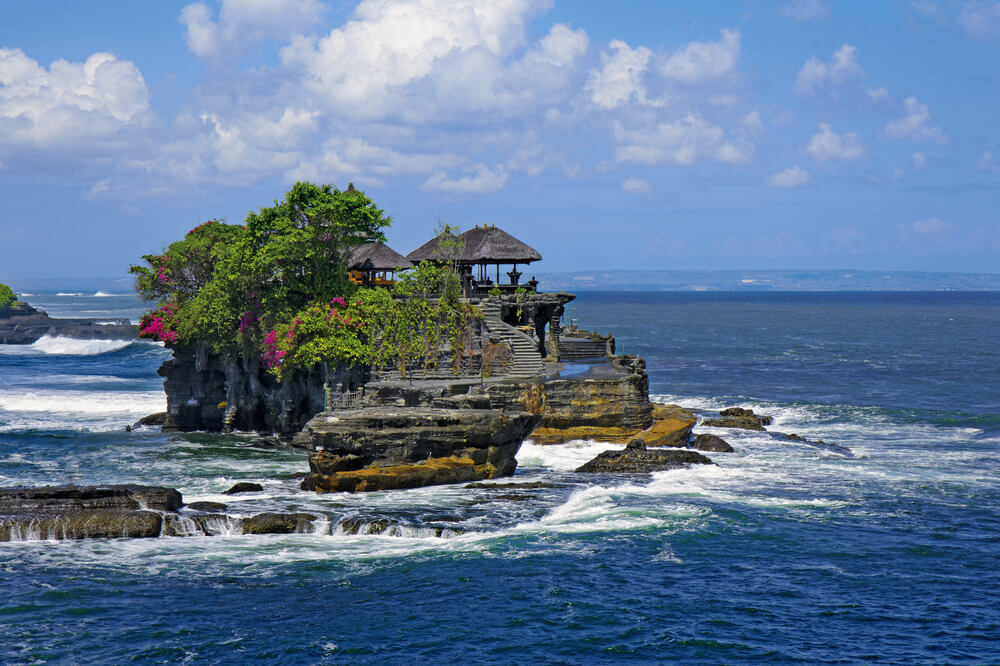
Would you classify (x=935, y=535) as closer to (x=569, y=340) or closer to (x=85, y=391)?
(x=569, y=340)

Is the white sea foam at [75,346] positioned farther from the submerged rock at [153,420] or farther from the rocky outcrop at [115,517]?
the rocky outcrop at [115,517]

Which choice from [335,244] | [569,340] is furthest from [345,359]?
[569,340]

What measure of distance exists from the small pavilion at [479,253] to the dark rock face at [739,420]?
1530 centimetres

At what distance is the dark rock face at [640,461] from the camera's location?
39.7 m

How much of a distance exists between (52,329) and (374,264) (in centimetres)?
8706

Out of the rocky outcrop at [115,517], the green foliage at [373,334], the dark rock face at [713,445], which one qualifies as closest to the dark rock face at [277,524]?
the rocky outcrop at [115,517]

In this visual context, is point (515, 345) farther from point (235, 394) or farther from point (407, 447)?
point (235, 394)

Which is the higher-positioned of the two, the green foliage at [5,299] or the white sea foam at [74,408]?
the green foliage at [5,299]

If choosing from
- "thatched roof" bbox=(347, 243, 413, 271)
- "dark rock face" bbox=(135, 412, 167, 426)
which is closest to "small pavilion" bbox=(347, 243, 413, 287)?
"thatched roof" bbox=(347, 243, 413, 271)

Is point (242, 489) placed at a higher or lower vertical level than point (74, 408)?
lower

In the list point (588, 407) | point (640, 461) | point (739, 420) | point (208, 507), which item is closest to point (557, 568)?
point (208, 507)

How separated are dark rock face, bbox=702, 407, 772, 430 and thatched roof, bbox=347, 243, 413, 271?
2131 cm

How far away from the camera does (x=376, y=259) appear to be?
200 ft

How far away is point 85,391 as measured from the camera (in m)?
72.4
